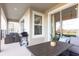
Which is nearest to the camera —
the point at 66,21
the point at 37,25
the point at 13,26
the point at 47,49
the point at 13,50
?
the point at 47,49

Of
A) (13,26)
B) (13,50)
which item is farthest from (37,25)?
(13,50)

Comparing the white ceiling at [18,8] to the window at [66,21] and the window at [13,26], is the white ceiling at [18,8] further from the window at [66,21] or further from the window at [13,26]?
the window at [66,21]

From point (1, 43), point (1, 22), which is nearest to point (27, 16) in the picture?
point (1, 22)

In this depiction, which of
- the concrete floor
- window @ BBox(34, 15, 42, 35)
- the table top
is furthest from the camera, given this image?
window @ BBox(34, 15, 42, 35)

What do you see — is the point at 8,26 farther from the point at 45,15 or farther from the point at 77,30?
the point at 77,30

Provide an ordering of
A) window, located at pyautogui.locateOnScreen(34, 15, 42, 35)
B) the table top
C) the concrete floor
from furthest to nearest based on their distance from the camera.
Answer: window, located at pyautogui.locateOnScreen(34, 15, 42, 35) → the concrete floor → the table top

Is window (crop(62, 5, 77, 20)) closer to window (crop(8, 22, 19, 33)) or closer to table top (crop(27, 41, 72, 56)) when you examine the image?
table top (crop(27, 41, 72, 56))

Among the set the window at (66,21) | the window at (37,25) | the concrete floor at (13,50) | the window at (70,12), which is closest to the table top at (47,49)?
the concrete floor at (13,50)

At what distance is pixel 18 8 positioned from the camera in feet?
8.98

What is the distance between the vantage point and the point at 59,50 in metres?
2.35

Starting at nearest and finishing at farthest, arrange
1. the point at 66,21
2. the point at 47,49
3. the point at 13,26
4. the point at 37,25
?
the point at 47,49
the point at 13,26
the point at 37,25
the point at 66,21

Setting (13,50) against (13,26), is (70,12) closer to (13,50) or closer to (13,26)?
(13,26)

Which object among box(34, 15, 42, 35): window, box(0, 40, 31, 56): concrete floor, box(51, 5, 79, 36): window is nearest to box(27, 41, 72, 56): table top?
box(0, 40, 31, 56): concrete floor

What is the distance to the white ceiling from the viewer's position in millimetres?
2625
